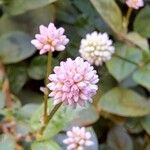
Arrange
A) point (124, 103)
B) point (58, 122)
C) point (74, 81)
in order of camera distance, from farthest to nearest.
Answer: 1. point (124, 103)
2. point (58, 122)
3. point (74, 81)

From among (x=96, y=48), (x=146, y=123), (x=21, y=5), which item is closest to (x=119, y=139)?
(x=146, y=123)

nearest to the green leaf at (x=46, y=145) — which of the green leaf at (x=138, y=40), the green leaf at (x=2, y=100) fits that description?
the green leaf at (x=2, y=100)

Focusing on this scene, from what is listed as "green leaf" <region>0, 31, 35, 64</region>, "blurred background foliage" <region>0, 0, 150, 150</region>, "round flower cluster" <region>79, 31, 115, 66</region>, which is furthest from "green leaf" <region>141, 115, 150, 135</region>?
"green leaf" <region>0, 31, 35, 64</region>

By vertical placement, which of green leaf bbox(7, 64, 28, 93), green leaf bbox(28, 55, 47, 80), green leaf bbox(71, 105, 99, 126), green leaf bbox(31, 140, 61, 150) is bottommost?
green leaf bbox(7, 64, 28, 93)

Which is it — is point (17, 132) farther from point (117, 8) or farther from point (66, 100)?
point (117, 8)

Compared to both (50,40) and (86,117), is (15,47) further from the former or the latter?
(50,40)

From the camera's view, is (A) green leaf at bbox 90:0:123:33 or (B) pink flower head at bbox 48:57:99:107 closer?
(B) pink flower head at bbox 48:57:99:107

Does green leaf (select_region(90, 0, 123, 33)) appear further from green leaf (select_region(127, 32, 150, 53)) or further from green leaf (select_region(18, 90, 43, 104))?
green leaf (select_region(18, 90, 43, 104))
